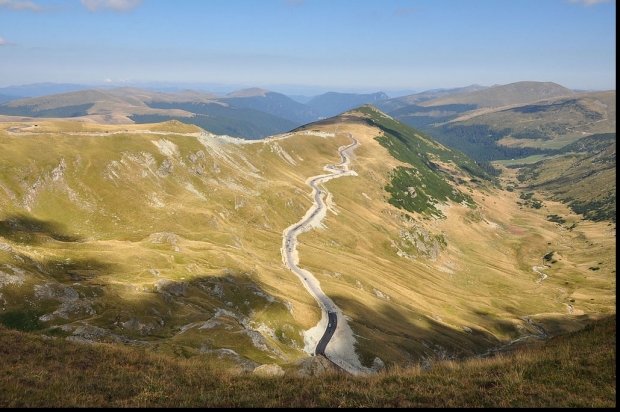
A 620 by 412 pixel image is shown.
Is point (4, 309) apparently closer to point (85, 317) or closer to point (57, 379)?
point (85, 317)

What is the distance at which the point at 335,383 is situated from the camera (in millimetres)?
23891

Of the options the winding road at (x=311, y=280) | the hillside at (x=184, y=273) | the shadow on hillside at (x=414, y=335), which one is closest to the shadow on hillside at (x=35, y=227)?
the hillside at (x=184, y=273)

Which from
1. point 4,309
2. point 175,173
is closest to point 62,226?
point 175,173

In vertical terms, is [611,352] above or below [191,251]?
above

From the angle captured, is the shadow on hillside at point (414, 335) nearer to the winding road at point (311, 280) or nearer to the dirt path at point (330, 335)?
the dirt path at point (330, 335)

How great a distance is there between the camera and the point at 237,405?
21.6 m

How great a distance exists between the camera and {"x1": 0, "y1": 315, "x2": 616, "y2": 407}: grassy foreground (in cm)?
2102

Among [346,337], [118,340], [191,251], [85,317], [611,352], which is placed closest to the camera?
[611,352]

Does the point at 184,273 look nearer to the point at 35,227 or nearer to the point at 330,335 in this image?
the point at 330,335

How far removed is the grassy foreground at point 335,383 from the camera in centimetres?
2102

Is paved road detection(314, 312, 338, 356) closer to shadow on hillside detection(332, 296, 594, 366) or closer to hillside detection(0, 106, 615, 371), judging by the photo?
hillside detection(0, 106, 615, 371)

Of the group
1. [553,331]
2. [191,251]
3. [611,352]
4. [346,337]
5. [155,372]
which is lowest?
[553,331]

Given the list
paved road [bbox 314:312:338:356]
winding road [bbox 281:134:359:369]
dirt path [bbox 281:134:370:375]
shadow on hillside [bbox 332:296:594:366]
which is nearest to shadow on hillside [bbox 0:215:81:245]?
winding road [bbox 281:134:359:369]

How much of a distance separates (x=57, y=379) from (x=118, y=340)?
37.1m
